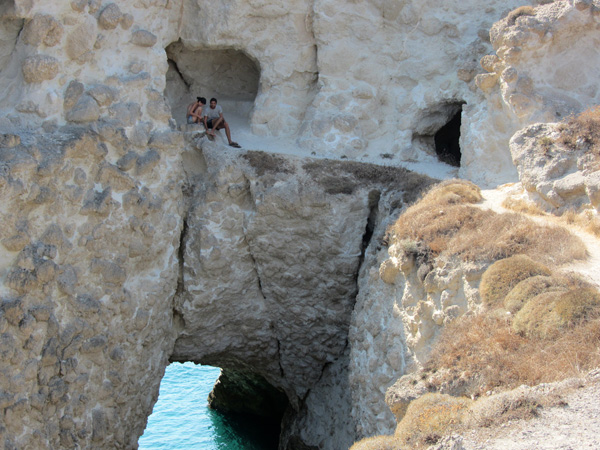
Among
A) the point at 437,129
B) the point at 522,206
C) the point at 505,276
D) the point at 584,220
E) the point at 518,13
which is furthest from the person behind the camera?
the point at 437,129

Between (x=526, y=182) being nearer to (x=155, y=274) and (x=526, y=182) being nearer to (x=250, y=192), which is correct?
(x=250, y=192)

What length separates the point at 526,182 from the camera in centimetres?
1195

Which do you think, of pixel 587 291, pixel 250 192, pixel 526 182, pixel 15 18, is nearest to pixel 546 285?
pixel 587 291

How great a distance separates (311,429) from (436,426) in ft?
29.5

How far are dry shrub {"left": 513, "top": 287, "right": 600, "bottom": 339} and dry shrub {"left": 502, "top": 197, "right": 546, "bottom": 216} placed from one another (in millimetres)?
3399

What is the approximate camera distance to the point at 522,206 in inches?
464

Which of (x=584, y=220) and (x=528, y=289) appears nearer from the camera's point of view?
(x=528, y=289)

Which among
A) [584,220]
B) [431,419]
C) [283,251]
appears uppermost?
[584,220]

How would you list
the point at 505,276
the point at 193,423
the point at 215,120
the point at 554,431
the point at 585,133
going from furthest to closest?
1. the point at 193,423
2. the point at 215,120
3. the point at 585,133
4. the point at 505,276
5. the point at 554,431

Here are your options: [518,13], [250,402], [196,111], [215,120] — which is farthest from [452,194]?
[250,402]

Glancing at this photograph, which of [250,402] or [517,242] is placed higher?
[517,242]

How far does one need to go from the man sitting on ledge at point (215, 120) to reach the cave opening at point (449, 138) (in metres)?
4.85

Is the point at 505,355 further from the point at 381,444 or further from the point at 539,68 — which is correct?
the point at 539,68

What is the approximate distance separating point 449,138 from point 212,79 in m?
5.96
